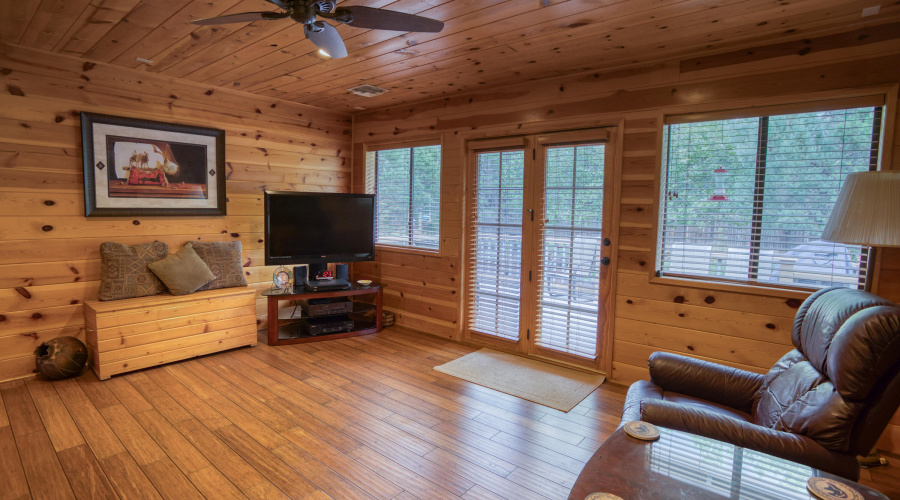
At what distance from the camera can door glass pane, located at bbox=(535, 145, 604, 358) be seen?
359 cm

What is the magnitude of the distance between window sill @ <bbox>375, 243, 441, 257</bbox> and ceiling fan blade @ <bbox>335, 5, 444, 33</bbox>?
277cm

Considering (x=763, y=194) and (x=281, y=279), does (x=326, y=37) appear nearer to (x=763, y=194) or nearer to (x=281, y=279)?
(x=763, y=194)

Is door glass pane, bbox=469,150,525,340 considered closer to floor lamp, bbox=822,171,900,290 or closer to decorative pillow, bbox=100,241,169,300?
floor lamp, bbox=822,171,900,290

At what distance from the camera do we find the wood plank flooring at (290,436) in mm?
2186

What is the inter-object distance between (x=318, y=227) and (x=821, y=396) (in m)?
3.97

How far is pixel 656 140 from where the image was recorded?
10.7 ft

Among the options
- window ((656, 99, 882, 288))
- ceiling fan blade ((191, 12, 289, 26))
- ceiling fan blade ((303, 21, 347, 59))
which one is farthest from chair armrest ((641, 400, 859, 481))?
ceiling fan blade ((191, 12, 289, 26))

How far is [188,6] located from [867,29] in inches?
147

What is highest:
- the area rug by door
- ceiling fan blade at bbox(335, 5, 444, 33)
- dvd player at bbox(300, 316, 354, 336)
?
ceiling fan blade at bbox(335, 5, 444, 33)

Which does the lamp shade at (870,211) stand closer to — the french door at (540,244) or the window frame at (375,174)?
the french door at (540,244)

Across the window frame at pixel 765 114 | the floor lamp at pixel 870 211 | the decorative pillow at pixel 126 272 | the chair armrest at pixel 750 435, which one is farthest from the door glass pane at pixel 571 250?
the decorative pillow at pixel 126 272

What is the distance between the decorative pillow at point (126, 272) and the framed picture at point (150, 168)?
0.31 meters

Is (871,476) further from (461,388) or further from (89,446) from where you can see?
(89,446)

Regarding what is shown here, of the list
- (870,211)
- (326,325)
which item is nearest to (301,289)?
(326,325)
